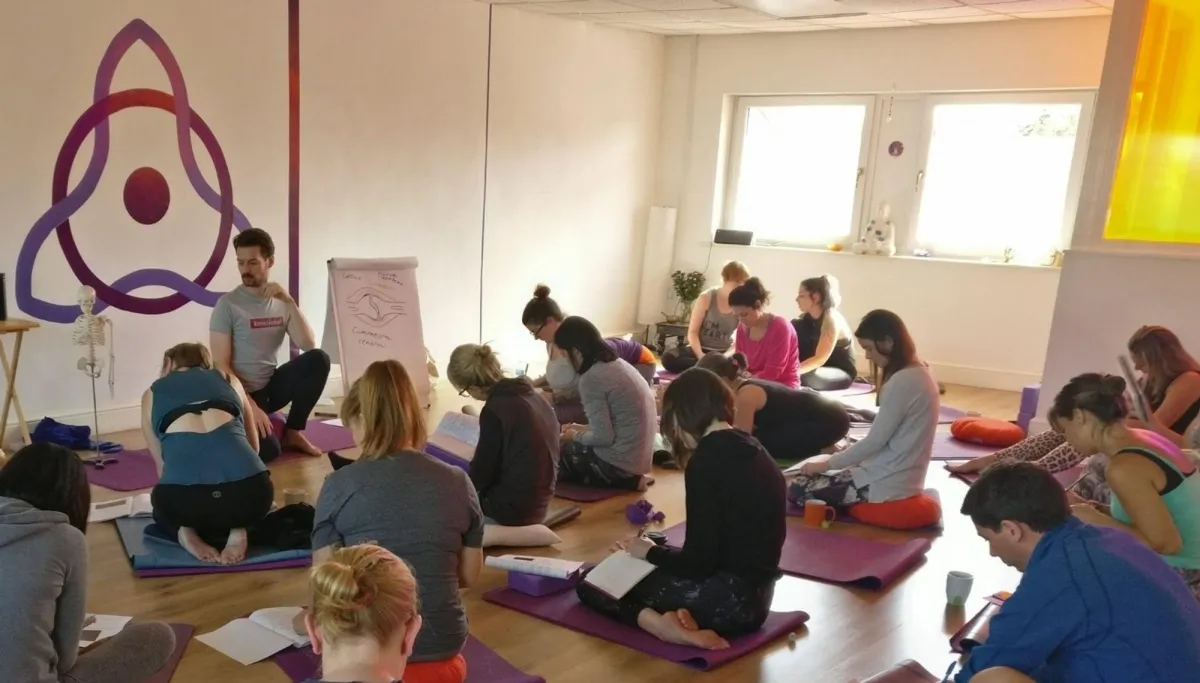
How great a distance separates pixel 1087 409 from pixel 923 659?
3.01 ft

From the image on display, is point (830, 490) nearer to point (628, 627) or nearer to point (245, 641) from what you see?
point (628, 627)

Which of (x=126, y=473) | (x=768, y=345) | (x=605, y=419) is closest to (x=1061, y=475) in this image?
(x=768, y=345)

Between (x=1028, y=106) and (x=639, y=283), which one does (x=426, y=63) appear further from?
(x=1028, y=106)

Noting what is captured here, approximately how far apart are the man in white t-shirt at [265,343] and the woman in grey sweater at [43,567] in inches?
102

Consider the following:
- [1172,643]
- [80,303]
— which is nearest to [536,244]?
[80,303]

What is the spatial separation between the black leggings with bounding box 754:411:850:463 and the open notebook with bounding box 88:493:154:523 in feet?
9.03

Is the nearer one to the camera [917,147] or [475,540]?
[475,540]

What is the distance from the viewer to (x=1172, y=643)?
193cm

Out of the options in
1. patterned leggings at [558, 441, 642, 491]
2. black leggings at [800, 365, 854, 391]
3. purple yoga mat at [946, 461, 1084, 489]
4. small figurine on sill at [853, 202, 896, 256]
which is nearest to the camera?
patterned leggings at [558, 441, 642, 491]

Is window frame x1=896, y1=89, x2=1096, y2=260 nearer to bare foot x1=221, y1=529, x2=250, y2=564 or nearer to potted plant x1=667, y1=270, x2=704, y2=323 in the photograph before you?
potted plant x1=667, y1=270, x2=704, y2=323

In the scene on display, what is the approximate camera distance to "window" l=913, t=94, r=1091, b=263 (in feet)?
23.5

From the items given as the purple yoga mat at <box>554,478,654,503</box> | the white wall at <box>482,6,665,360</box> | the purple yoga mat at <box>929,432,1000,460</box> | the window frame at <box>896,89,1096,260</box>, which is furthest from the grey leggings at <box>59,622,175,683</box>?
the window frame at <box>896,89,1096,260</box>

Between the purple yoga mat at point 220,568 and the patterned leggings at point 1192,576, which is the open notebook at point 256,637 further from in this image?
the patterned leggings at point 1192,576

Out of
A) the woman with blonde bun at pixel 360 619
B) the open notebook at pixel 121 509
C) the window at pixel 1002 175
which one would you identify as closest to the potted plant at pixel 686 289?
the window at pixel 1002 175
